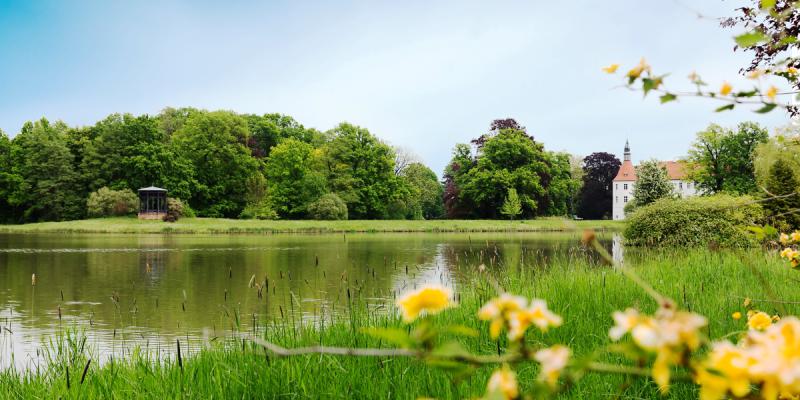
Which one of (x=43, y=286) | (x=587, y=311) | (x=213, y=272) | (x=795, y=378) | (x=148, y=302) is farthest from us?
(x=213, y=272)

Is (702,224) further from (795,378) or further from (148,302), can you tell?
(795,378)

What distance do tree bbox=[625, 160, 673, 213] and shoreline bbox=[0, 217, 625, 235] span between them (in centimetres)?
529

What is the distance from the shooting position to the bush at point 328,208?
156ft

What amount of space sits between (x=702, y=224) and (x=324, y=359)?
2015 centimetres

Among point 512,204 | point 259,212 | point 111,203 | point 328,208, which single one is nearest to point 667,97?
point 328,208

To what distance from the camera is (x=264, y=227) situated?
134 feet

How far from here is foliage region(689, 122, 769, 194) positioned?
5075cm

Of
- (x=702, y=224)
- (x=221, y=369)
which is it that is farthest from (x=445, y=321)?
(x=702, y=224)

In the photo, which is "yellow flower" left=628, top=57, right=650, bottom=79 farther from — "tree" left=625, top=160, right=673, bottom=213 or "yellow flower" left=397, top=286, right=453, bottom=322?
"tree" left=625, top=160, right=673, bottom=213

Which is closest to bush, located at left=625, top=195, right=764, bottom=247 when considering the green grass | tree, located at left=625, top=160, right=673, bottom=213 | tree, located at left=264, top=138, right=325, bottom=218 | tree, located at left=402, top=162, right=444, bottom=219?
the green grass

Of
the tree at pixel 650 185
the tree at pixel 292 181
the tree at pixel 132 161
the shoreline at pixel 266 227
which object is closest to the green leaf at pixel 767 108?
the shoreline at pixel 266 227

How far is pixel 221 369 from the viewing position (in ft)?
13.6

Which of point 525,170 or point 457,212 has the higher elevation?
point 525,170

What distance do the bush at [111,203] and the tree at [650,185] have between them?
44262 millimetres
